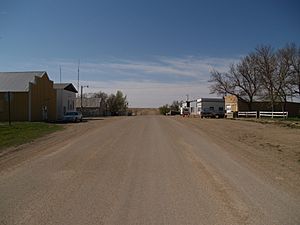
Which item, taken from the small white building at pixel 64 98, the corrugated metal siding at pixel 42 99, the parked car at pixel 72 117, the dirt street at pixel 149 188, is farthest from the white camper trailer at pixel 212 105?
the dirt street at pixel 149 188

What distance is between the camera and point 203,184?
852cm

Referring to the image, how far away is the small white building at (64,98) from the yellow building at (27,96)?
6.80 meters

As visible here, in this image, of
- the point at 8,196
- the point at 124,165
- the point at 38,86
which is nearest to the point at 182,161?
the point at 124,165

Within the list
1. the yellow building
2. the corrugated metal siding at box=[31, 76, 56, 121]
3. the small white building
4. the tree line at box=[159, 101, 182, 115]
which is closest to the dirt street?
the yellow building

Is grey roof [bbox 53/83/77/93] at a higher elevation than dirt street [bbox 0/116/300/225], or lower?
higher

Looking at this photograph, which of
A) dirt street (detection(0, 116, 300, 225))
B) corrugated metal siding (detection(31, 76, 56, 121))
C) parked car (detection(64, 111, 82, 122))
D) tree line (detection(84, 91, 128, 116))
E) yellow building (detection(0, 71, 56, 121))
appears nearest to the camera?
dirt street (detection(0, 116, 300, 225))

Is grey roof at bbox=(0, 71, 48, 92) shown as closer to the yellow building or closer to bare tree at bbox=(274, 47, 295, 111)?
the yellow building

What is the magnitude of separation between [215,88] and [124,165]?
69.8 meters

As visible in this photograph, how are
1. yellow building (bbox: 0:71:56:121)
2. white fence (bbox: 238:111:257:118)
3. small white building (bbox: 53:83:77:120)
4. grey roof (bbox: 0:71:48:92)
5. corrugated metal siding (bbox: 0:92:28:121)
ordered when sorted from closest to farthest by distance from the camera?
1. corrugated metal siding (bbox: 0:92:28:121)
2. yellow building (bbox: 0:71:56:121)
3. grey roof (bbox: 0:71:48:92)
4. white fence (bbox: 238:111:257:118)
5. small white building (bbox: 53:83:77:120)

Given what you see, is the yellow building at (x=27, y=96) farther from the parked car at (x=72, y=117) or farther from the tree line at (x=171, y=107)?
the tree line at (x=171, y=107)

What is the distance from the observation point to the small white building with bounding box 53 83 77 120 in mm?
59438

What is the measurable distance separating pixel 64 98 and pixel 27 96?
19068mm

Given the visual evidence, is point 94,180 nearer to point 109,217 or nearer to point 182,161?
point 109,217

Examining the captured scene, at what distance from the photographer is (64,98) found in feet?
206
